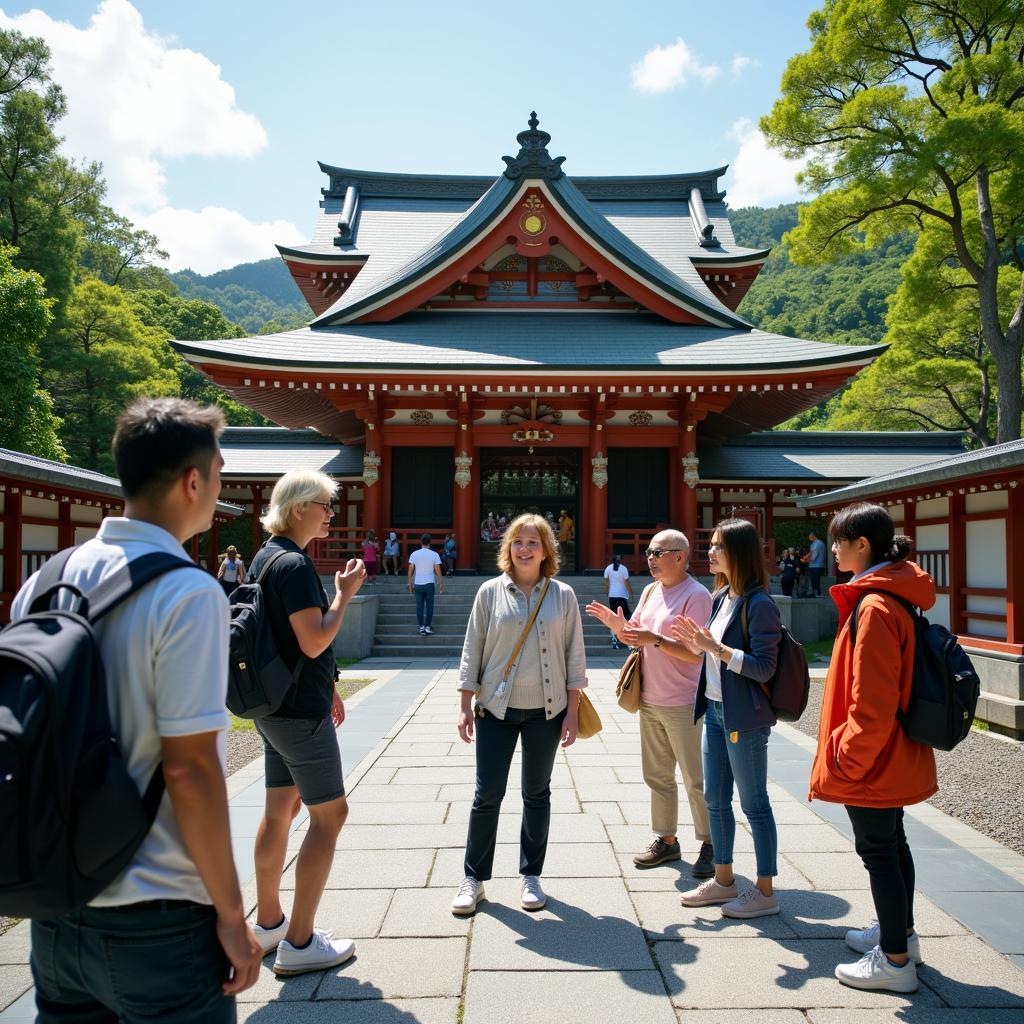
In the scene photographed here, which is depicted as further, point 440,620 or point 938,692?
point 440,620

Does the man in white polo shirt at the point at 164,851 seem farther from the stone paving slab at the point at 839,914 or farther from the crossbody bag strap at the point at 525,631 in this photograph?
the stone paving slab at the point at 839,914

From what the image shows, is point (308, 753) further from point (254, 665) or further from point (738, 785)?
Result: point (738, 785)

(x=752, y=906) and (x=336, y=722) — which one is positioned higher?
(x=336, y=722)

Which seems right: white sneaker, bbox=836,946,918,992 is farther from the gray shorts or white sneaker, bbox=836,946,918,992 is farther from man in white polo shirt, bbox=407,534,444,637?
→ man in white polo shirt, bbox=407,534,444,637

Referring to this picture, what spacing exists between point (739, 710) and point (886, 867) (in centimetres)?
82

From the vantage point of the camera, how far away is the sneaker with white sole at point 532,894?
3568 millimetres

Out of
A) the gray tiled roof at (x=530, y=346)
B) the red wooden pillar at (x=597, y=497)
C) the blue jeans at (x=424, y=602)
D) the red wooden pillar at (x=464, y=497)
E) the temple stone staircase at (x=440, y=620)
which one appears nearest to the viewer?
the blue jeans at (x=424, y=602)

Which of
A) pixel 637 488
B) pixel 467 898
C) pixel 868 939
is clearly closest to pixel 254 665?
pixel 467 898

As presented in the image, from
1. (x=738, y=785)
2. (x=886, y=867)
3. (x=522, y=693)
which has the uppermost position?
(x=522, y=693)

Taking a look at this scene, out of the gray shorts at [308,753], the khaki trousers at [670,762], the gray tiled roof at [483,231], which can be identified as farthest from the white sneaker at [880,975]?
the gray tiled roof at [483,231]

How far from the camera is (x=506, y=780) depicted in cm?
362

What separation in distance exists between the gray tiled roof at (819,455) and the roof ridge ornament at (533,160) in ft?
25.0

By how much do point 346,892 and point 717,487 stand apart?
16.1 metres

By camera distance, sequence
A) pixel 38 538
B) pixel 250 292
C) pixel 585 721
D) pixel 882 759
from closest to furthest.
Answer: pixel 882 759, pixel 585 721, pixel 38 538, pixel 250 292
